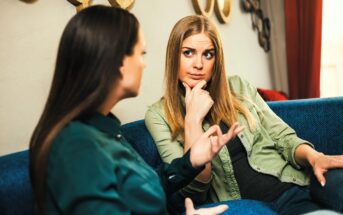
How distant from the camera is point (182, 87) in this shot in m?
1.79

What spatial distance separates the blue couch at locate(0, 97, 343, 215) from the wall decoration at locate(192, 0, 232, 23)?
2.86 feet

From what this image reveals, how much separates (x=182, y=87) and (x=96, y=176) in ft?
3.49

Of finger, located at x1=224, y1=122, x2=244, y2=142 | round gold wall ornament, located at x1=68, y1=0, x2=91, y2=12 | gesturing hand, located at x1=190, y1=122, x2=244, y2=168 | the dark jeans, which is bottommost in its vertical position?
the dark jeans

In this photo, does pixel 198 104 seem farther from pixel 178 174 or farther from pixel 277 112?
pixel 277 112

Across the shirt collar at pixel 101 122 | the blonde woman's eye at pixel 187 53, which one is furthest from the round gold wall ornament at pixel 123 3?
the shirt collar at pixel 101 122

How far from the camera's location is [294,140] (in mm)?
1716

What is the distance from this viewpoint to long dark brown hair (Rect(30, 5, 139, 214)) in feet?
2.86

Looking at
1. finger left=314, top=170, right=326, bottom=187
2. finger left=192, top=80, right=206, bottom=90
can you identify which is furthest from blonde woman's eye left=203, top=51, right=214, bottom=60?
finger left=314, top=170, right=326, bottom=187

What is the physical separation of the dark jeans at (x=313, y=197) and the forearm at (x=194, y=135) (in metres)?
0.31

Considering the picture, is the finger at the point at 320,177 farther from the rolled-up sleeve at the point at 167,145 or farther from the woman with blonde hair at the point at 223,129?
the rolled-up sleeve at the point at 167,145

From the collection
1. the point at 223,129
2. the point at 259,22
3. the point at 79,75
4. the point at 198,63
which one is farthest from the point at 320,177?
the point at 259,22

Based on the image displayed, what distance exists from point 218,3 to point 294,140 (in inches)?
57.5

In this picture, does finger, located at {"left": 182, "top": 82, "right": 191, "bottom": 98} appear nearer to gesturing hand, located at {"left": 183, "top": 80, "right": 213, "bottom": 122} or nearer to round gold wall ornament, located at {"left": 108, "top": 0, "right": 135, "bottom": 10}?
gesturing hand, located at {"left": 183, "top": 80, "right": 213, "bottom": 122}

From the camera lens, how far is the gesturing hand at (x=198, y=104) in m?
1.58
